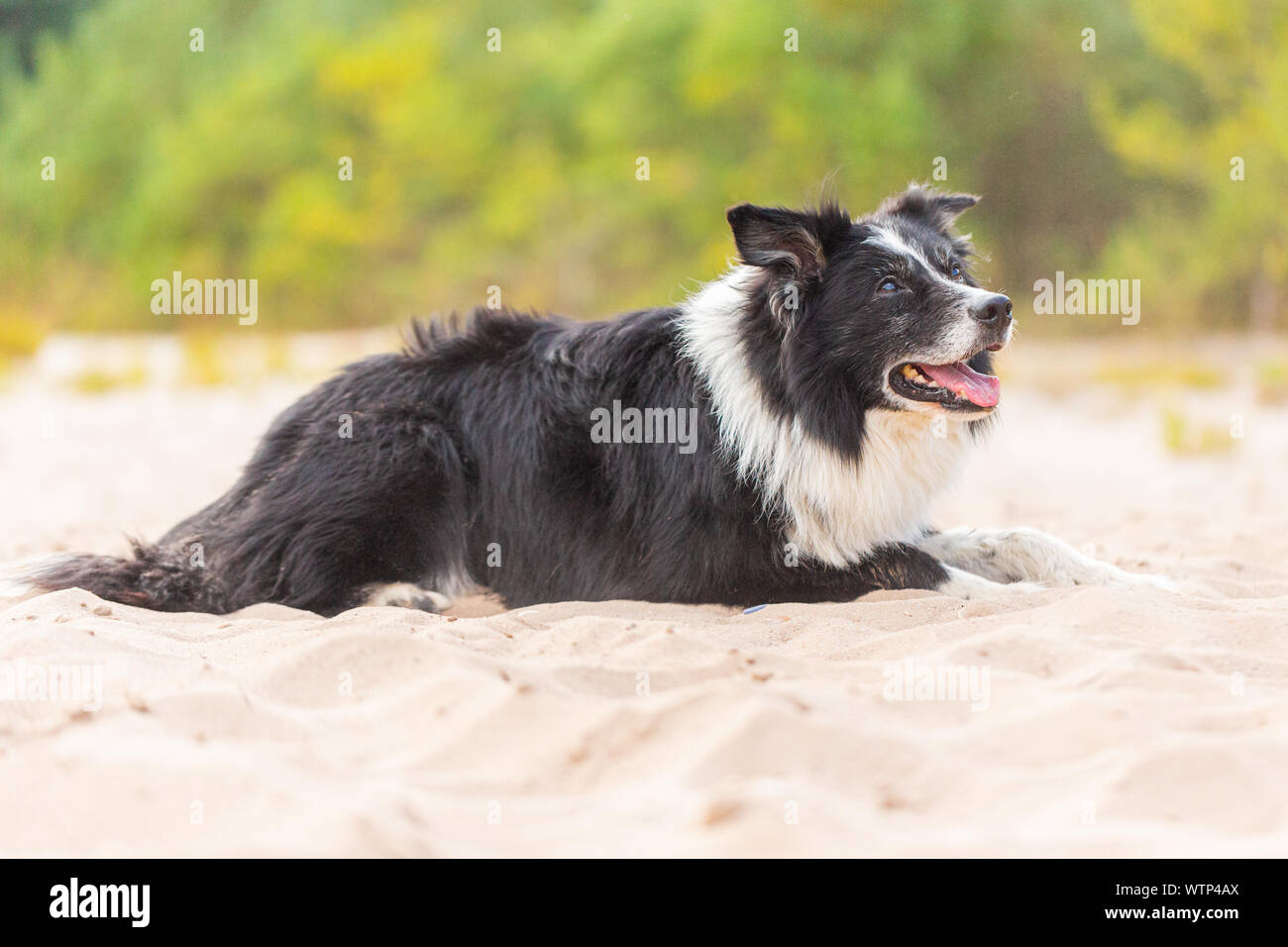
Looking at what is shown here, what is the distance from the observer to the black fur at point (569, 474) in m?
4.83

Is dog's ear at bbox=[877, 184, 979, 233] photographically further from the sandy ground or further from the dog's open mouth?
the sandy ground

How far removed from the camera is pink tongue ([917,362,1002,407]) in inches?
188

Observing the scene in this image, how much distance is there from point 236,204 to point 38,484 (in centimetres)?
1699

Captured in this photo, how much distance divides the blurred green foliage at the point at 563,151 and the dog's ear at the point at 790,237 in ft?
44.9

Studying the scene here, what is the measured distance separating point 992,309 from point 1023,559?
3.53ft

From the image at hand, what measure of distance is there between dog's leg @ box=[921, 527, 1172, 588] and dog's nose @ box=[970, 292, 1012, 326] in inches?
38.4

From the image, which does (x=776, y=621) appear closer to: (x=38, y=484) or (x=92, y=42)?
(x=38, y=484)

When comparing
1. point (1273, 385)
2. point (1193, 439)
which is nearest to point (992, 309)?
point (1193, 439)

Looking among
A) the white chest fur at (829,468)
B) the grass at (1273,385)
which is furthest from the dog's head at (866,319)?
the grass at (1273,385)

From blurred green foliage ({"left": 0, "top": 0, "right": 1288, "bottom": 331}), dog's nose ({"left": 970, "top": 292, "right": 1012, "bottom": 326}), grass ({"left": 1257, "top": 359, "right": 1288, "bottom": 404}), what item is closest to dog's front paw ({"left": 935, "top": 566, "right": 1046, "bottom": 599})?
dog's nose ({"left": 970, "top": 292, "right": 1012, "bottom": 326})

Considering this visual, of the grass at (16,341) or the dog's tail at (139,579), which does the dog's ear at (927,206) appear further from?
the grass at (16,341)
